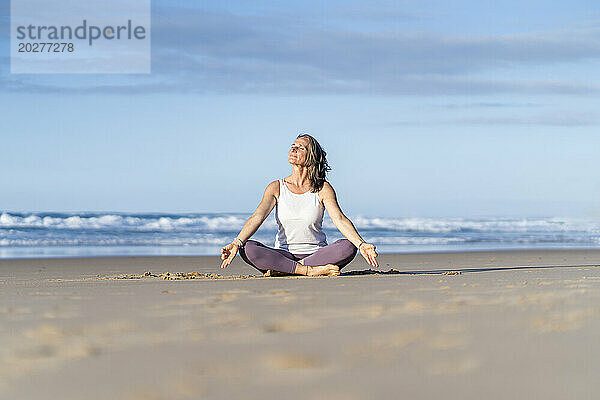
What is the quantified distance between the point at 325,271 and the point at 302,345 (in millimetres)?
3918

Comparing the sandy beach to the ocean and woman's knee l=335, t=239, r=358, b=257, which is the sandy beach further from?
the ocean

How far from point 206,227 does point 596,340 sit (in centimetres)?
2124

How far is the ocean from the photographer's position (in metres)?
15.9

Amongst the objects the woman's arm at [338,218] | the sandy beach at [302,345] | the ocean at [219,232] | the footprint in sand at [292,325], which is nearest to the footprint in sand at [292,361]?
the sandy beach at [302,345]

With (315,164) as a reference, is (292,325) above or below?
below

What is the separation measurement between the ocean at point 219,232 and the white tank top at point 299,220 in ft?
23.0

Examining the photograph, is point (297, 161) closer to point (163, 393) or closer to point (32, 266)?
point (32, 266)

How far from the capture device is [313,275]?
21.5 feet

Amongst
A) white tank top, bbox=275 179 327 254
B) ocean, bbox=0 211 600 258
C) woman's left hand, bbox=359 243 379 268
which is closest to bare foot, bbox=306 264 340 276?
white tank top, bbox=275 179 327 254

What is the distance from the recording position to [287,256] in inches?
265

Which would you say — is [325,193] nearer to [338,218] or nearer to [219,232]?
[338,218]

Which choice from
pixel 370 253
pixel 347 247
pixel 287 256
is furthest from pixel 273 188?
pixel 370 253

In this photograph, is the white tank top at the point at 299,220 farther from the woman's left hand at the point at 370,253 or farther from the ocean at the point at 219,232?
the ocean at the point at 219,232

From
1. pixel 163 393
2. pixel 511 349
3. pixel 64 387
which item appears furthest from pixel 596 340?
pixel 64 387
